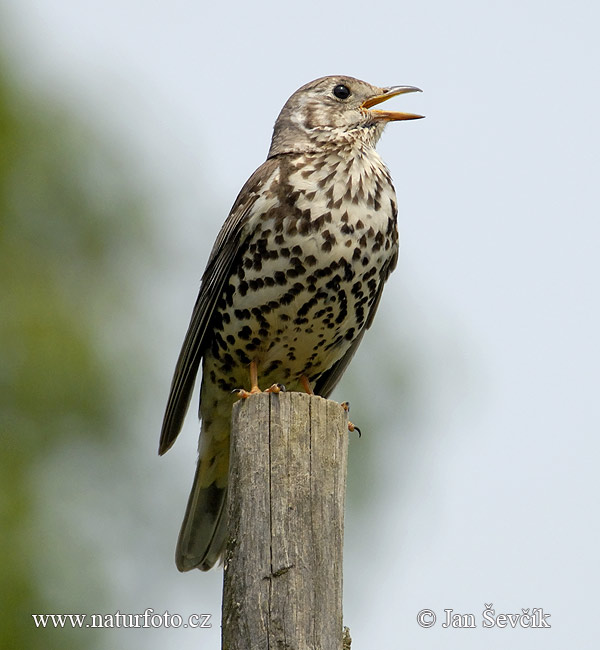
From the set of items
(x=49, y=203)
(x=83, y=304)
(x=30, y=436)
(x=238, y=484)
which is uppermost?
(x=49, y=203)

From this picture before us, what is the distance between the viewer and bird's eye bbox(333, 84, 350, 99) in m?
6.37

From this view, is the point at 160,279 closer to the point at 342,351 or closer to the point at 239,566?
the point at 342,351

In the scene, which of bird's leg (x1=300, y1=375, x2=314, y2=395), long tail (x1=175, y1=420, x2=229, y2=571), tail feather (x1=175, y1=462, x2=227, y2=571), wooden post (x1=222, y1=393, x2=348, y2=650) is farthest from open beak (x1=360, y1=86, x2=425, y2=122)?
wooden post (x1=222, y1=393, x2=348, y2=650)

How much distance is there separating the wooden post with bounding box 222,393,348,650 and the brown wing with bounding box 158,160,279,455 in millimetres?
1680

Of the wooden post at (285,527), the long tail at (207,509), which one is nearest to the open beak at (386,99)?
the long tail at (207,509)

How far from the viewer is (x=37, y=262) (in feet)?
39.9

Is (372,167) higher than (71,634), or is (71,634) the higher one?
(372,167)

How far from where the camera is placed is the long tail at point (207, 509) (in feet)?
18.9

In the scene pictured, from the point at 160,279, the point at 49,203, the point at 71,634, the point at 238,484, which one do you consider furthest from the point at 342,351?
the point at 49,203

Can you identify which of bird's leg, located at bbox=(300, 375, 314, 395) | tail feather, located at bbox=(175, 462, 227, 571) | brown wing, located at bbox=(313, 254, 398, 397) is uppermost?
brown wing, located at bbox=(313, 254, 398, 397)

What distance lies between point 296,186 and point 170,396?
1.21m

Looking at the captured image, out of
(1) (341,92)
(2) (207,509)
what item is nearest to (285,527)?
(2) (207,509)

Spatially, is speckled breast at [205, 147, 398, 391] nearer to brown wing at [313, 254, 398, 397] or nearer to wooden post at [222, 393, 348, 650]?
brown wing at [313, 254, 398, 397]

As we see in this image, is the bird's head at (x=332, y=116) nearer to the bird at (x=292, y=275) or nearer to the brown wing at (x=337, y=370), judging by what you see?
the bird at (x=292, y=275)
